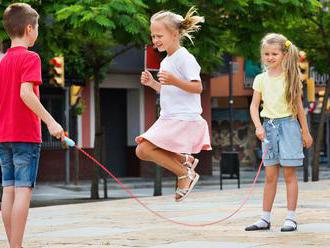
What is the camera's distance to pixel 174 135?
7535 millimetres

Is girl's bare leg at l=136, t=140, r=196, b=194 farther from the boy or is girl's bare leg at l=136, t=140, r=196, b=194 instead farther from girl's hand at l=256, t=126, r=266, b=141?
girl's hand at l=256, t=126, r=266, b=141

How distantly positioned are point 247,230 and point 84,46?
15.6 m

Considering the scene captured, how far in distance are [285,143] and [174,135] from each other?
167 cm

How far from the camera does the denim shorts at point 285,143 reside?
877 centimetres

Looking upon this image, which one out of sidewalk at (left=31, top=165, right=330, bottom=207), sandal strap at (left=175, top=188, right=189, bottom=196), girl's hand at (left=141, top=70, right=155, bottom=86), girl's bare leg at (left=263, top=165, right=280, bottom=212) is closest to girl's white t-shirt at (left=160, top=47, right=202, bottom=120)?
girl's hand at (left=141, top=70, right=155, bottom=86)

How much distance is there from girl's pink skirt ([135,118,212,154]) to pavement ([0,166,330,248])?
0.82m

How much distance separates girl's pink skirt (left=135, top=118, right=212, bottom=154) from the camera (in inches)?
297

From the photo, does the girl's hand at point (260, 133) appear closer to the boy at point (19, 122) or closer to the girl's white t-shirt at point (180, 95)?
the girl's white t-shirt at point (180, 95)

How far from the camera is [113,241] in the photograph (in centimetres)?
805

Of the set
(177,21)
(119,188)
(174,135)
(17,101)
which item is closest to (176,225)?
(174,135)

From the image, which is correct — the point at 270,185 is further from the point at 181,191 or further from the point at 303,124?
the point at 181,191

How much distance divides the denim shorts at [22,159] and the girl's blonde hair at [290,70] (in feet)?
9.25

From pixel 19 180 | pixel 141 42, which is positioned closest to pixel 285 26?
pixel 141 42

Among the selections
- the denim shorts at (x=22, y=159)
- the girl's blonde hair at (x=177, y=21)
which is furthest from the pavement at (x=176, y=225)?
the girl's blonde hair at (x=177, y=21)
